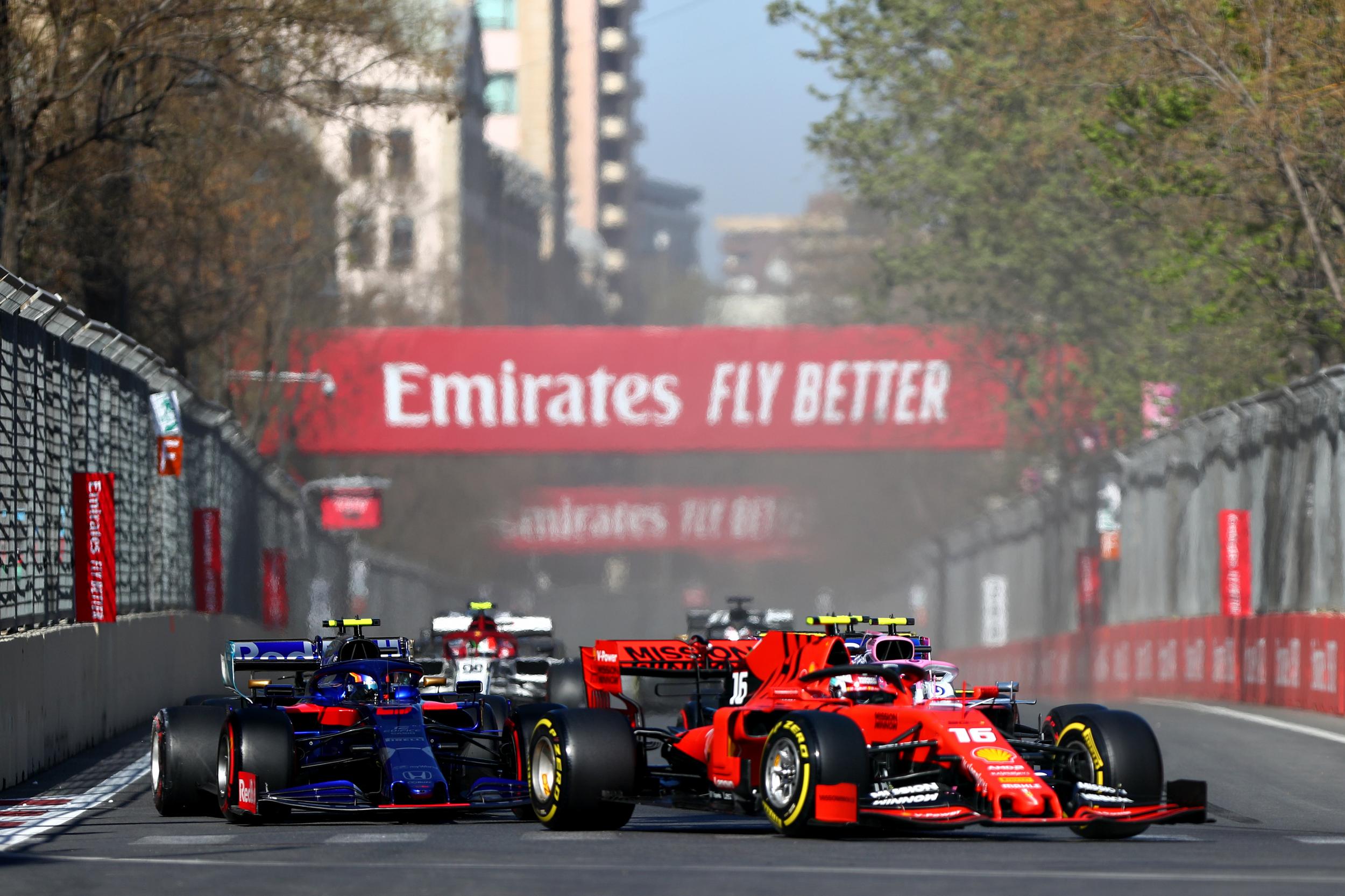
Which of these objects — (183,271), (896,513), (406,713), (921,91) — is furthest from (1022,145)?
(896,513)

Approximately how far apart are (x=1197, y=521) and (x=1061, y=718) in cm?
2222

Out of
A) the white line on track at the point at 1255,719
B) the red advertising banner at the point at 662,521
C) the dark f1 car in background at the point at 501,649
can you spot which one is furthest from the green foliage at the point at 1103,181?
the red advertising banner at the point at 662,521

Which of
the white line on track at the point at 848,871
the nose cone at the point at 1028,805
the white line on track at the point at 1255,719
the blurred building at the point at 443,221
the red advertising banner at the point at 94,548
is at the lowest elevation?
the white line on track at the point at 1255,719

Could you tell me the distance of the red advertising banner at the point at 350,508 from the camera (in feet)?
182

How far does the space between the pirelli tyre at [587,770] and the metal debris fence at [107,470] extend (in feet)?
22.2

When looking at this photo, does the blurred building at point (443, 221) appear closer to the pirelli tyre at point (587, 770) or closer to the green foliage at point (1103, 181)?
the green foliage at point (1103, 181)

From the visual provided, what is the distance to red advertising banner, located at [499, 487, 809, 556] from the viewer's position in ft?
282

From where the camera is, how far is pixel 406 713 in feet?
45.4

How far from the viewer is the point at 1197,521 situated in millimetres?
34344

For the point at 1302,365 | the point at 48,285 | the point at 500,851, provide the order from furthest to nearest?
the point at 1302,365 → the point at 48,285 → the point at 500,851

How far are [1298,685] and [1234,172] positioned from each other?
6483mm

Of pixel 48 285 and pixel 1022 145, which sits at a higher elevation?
pixel 1022 145

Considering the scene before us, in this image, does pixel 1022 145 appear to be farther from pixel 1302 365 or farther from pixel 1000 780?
pixel 1000 780

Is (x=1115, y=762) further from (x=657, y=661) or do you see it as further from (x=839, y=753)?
(x=657, y=661)
